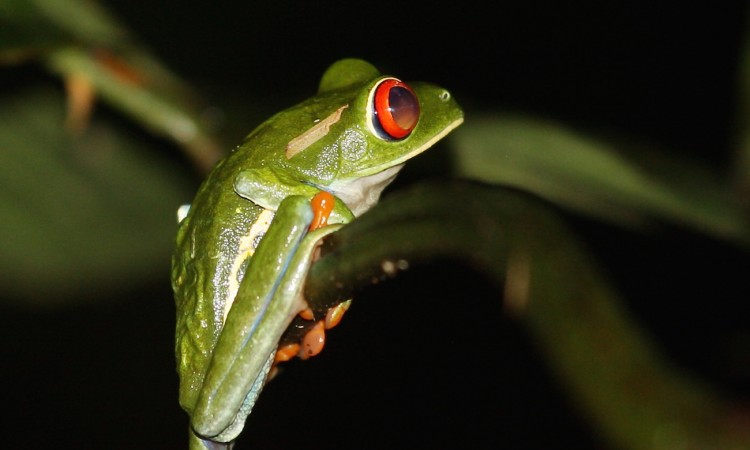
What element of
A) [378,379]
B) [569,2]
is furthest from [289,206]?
[569,2]

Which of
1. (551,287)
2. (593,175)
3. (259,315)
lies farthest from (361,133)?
(551,287)

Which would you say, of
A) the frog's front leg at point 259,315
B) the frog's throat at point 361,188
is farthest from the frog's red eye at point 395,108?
the frog's front leg at point 259,315

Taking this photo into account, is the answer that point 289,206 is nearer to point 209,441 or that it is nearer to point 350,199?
point 350,199

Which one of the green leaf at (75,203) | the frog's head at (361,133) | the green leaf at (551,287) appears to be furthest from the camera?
the green leaf at (75,203)

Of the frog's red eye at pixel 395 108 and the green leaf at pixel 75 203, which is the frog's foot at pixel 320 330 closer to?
the frog's red eye at pixel 395 108

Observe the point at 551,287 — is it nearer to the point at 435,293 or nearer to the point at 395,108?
the point at 435,293

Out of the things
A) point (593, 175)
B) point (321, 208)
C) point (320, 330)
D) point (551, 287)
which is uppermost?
point (551, 287)

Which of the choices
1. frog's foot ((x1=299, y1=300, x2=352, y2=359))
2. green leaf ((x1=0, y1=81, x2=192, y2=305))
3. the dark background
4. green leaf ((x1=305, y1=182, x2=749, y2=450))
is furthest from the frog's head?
green leaf ((x1=0, y1=81, x2=192, y2=305))

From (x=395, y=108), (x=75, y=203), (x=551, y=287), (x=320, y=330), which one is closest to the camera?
(x=551, y=287)
